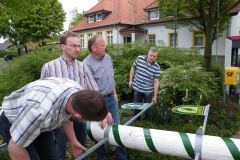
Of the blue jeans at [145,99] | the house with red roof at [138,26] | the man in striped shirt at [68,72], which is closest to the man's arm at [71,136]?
the man in striped shirt at [68,72]

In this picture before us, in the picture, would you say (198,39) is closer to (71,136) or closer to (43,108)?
(71,136)

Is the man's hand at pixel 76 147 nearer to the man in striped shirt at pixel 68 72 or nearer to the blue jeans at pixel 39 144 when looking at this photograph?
the blue jeans at pixel 39 144

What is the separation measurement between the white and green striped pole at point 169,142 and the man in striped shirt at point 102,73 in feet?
1.38

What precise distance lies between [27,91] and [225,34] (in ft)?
59.2

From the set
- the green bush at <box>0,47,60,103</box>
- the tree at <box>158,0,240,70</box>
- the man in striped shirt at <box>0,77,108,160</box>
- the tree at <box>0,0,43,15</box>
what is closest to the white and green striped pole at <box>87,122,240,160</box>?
the man in striped shirt at <box>0,77,108,160</box>

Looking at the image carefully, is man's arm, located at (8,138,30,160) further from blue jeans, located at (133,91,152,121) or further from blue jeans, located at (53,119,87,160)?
blue jeans, located at (133,91,152,121)

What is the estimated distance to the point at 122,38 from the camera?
82.4ft

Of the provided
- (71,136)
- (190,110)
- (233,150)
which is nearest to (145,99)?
(190,110)

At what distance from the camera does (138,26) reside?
24016 mm

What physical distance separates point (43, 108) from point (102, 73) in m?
1.74

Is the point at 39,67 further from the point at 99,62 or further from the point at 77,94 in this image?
the point at 77,94

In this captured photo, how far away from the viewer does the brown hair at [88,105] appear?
1468 mm

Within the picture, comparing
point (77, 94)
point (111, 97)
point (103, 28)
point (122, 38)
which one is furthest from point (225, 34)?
point (77, 94)

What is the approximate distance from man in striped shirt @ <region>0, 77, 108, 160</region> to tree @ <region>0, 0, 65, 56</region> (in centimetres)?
2764
